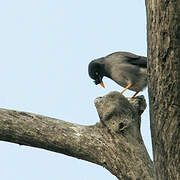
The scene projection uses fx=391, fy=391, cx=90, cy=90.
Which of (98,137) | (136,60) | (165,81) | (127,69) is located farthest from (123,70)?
(165,81)

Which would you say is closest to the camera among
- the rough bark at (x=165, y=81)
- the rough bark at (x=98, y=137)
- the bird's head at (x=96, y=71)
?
the rough bark at (x=165, y=81)

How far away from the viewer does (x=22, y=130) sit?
14.1ft

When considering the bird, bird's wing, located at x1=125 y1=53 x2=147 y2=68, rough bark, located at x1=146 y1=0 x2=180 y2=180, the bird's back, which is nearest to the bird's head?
the bird

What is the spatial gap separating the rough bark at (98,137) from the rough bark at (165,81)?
560 millimetres

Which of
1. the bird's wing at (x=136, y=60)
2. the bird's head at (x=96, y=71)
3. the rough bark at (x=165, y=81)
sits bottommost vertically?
the bird's head at (x=96, y=71)

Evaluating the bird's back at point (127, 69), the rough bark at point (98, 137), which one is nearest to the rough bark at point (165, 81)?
the rough bark at point (98, 137)

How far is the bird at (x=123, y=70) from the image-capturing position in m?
7.67

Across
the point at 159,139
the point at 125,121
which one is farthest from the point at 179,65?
the point at 125,121

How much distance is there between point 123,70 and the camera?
25.7 feet

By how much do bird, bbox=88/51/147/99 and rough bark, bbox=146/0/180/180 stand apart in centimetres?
393

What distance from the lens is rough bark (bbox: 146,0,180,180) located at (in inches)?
136

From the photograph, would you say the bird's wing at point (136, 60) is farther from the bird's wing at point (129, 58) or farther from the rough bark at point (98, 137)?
the rough bark at point (98, 137)

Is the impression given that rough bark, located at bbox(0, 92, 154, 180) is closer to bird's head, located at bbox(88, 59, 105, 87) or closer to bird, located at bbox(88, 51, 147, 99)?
bird, located at bbox(88, 51, 147, 99)

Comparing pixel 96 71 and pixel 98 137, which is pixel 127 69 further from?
pixel 98 137
